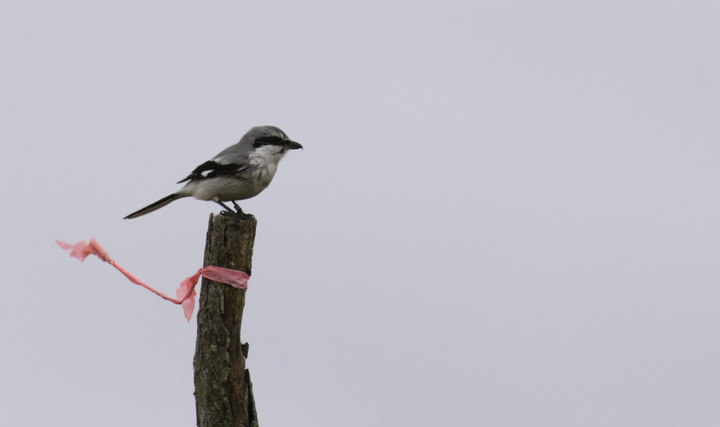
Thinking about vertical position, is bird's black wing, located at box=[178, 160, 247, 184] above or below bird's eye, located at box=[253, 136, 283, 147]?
below

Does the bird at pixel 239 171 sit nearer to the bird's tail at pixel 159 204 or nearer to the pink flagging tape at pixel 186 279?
the bird's tail at pixel 159 204

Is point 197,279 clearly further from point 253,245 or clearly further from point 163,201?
point 163,201

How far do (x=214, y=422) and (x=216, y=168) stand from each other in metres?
2.74

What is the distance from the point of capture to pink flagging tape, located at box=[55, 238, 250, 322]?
24.0ft

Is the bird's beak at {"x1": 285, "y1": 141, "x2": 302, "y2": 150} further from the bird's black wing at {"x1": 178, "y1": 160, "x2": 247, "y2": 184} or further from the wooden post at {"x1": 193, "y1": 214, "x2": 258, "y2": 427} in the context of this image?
the wooden post at {"x1": 193, "y1": 214, "x2": 258, "y2": 427}

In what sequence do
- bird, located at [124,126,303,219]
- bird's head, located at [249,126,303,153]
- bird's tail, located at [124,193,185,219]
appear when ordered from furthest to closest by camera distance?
bird's tail, located at [124,193,185,219] → bird's head, located at [249,126,303,153] → bird, located at [124,126,303,219]

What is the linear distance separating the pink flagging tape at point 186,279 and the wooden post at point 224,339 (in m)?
0.08

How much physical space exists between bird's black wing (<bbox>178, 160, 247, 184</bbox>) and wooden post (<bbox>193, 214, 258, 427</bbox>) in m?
1.25

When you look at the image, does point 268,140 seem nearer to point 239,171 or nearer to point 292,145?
point 292,145

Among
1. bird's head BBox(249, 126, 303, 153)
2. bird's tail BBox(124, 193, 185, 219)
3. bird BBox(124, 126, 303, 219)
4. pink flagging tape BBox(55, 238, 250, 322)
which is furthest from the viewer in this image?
bird's tail BBox(124, 193, 185, 219)

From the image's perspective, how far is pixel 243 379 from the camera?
747 centimetres

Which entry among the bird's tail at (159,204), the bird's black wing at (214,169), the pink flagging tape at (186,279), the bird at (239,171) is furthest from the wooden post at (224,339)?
the bird's tail at (159,204)

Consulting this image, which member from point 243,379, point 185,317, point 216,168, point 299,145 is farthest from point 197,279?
point 299,145


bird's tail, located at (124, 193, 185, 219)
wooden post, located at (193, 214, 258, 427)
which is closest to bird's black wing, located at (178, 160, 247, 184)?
bird's tail, located at (124, 193, 185, 219)
